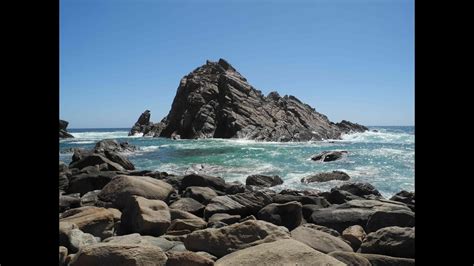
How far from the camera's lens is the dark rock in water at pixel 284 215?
830 centimetres

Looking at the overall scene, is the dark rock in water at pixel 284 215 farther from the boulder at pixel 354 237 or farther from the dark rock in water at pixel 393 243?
the dark rock in water at pixel 393 243

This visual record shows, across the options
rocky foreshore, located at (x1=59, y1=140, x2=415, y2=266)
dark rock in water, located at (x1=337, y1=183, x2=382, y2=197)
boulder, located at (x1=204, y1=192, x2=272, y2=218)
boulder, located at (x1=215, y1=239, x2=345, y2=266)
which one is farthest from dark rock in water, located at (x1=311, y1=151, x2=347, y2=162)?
boulder, located at (x1=215, y1=239, x2=345, y2=266)

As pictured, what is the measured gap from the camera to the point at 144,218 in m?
6.91

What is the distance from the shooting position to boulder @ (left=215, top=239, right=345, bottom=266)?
424cm

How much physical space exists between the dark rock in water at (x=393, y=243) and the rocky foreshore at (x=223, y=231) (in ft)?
0.05

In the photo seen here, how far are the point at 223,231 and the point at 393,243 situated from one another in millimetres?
2499

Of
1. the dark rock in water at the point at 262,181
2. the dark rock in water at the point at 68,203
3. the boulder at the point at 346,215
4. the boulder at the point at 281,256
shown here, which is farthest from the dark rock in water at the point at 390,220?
the dark rock in water at the point at 262,181

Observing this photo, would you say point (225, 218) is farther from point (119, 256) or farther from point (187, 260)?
point (119, 256)

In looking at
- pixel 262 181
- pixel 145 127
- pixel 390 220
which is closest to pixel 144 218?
pixel 390 220

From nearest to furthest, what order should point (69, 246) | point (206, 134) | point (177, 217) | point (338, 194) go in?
point (69, 246) < point (177, 217) < point (338, 194) < point (206, 134)
